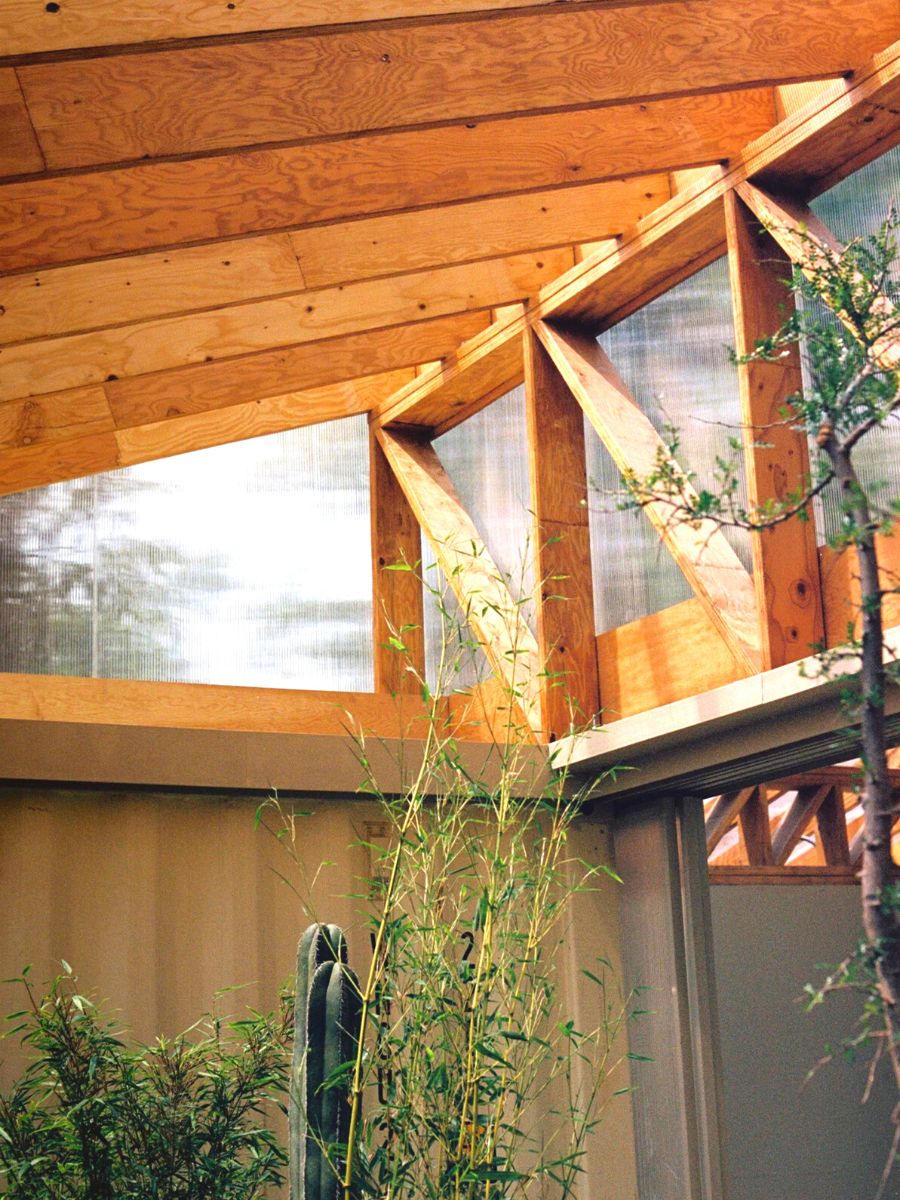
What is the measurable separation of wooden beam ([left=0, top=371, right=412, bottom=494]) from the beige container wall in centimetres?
136

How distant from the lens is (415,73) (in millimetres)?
3600

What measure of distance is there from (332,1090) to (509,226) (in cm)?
294

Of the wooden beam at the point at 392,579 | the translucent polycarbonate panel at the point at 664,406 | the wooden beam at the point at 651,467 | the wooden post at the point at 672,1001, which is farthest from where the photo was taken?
the wooden beam at the point at 392,579

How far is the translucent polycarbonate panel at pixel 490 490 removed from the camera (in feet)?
20.1

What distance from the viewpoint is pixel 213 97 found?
346cm

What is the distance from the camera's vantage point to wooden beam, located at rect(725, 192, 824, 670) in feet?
14.2

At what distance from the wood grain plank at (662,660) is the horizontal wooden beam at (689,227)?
3.99ft

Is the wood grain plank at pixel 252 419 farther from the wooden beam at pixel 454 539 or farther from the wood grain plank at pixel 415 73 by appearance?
the wood grain plank at pixel 415 73

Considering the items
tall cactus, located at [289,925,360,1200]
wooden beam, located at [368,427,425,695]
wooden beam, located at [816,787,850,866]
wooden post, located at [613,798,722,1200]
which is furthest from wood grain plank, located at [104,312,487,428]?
wooden beam, located at [816,787,850,866]

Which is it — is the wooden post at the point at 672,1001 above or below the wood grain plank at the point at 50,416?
below

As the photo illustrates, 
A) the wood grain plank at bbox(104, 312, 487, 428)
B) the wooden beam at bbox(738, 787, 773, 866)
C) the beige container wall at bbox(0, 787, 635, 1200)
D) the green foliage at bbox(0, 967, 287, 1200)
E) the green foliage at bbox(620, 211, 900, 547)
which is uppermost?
the wood grain plank at bbox(104, 312, 487, 428)

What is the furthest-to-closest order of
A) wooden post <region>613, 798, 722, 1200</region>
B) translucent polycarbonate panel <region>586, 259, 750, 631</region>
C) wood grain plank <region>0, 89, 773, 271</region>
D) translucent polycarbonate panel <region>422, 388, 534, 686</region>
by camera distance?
translucent polycarbonate panel <region>422, 388, 534, 686</region>
translucent polycarbonate panel <region>586, 259, 750, 631</region>
wooden post <region>613, 798, 722, 1200</region>
wood grain plank <region>0, 89, 773, 271</region>

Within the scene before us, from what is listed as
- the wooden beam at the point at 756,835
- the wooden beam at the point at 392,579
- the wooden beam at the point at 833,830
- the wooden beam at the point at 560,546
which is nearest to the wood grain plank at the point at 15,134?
the wooden beam at the point at 560,546

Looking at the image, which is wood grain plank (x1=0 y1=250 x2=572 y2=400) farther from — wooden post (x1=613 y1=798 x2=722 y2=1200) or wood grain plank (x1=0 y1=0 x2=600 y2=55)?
wooden post (x1=613 y1=798 x2=722 y2=1200)
